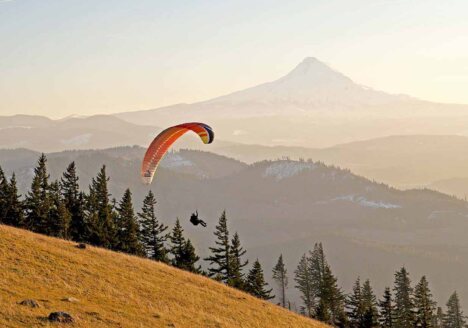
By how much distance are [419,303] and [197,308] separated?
142 feet

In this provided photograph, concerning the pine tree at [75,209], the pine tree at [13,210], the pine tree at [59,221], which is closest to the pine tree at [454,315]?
the pine tree at [75,209]

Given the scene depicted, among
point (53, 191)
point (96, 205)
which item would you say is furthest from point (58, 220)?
point (53, 191)

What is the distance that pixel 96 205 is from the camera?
72.8m

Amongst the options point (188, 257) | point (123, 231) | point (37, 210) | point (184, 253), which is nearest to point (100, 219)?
point (123, 231)

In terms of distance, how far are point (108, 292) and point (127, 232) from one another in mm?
36811

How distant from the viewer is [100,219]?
70562mm

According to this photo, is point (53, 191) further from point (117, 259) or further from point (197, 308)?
point (197, 308)

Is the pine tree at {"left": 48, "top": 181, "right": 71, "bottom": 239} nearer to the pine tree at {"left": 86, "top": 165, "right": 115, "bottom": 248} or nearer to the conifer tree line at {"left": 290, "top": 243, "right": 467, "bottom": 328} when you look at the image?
the pine tree at {"left": 86, "top": 165, "right": 115, "bottom": 248}

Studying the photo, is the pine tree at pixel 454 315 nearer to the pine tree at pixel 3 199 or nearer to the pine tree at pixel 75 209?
the pine tree at pixel 75 209

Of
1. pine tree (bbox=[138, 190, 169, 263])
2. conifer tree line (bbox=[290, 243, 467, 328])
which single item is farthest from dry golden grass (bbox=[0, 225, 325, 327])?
conifer tree line (bbox=[290, 243, 467, 328])

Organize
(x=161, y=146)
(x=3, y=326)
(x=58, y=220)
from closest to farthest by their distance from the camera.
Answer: (x=3, y=326) → (x=161, y=146) → (x=58, y=220)

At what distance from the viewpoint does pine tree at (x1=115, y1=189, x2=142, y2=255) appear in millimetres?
70438

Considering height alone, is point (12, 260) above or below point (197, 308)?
above

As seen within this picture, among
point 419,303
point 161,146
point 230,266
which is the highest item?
point 161,146
